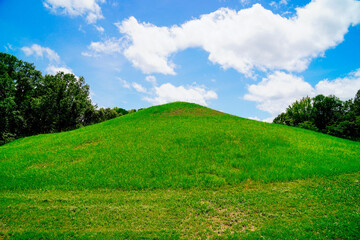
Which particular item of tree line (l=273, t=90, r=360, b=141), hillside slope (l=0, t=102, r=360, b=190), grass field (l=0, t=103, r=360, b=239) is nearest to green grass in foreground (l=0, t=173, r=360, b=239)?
grass field (l=0, t=103, r=360, b=239)

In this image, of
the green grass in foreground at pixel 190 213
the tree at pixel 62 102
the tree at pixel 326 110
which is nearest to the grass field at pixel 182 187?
the green grass in foreground at pixel 190 213

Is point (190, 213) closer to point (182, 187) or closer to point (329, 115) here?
point (182, 187)

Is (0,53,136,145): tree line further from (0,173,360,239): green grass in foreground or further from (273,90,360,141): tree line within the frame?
(273,90,360,141): tree line

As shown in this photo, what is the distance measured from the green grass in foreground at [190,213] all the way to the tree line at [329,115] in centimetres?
4976

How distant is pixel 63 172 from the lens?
15352 mm

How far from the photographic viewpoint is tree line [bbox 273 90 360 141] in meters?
49.9

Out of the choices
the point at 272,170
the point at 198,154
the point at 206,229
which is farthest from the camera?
the point at 198,154

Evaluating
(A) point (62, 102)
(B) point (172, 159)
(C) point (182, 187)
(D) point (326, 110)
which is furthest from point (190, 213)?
(D) point (326, 110)

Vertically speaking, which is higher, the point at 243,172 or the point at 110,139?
the point at 110,139

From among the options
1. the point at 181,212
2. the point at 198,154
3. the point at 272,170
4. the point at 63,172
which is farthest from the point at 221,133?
the point at 63,172

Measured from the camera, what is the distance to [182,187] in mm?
12875

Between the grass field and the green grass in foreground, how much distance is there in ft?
0.16

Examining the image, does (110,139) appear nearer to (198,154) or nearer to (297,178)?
(198,154)

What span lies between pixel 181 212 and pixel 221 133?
50.7 ft
